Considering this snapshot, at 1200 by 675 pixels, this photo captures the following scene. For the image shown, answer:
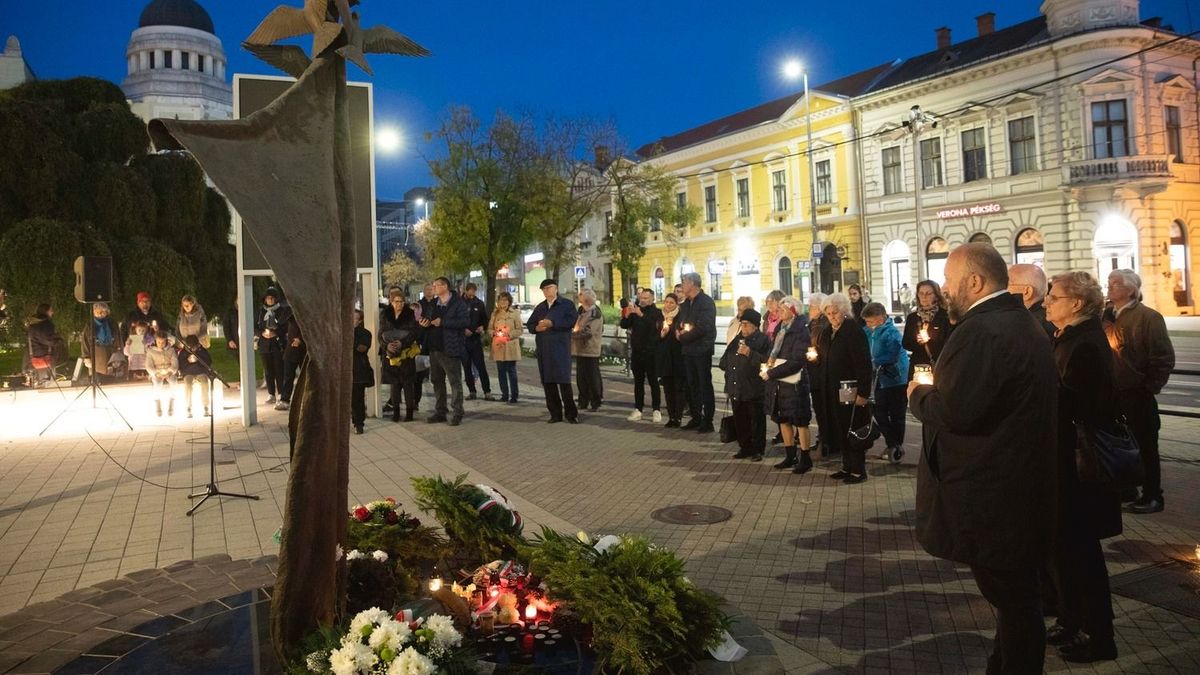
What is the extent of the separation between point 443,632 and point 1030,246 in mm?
39309

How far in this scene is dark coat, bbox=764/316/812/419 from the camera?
8.82 m

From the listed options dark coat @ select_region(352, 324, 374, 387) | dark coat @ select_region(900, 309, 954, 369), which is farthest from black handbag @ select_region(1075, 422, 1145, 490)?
dark coat @ select_region(352, 324, 374, 387)

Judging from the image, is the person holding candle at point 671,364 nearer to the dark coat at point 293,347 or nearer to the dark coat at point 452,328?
the dark coat at point 452,328

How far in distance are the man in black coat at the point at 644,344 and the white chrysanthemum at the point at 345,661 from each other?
9.61m

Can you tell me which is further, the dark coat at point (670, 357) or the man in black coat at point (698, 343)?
the dark coat at point (670, 357)

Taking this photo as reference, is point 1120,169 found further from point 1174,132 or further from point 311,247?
point 311,247

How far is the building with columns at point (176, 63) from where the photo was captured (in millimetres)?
88250

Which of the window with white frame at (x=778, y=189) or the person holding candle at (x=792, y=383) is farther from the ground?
the window with white frame at (x=778, y=189)

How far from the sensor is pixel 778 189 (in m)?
49.3

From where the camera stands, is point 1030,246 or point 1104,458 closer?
point 1104,458

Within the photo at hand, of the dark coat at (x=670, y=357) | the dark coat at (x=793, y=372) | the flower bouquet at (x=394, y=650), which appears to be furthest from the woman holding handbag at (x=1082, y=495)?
the dark coat at (x=670, y=357)

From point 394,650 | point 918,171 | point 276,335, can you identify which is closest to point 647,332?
point 276,335

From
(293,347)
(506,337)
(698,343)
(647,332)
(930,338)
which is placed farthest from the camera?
(506,337)

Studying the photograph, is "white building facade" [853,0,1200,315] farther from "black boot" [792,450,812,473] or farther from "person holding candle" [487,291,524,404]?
"black boot" [792,450,812,473]
